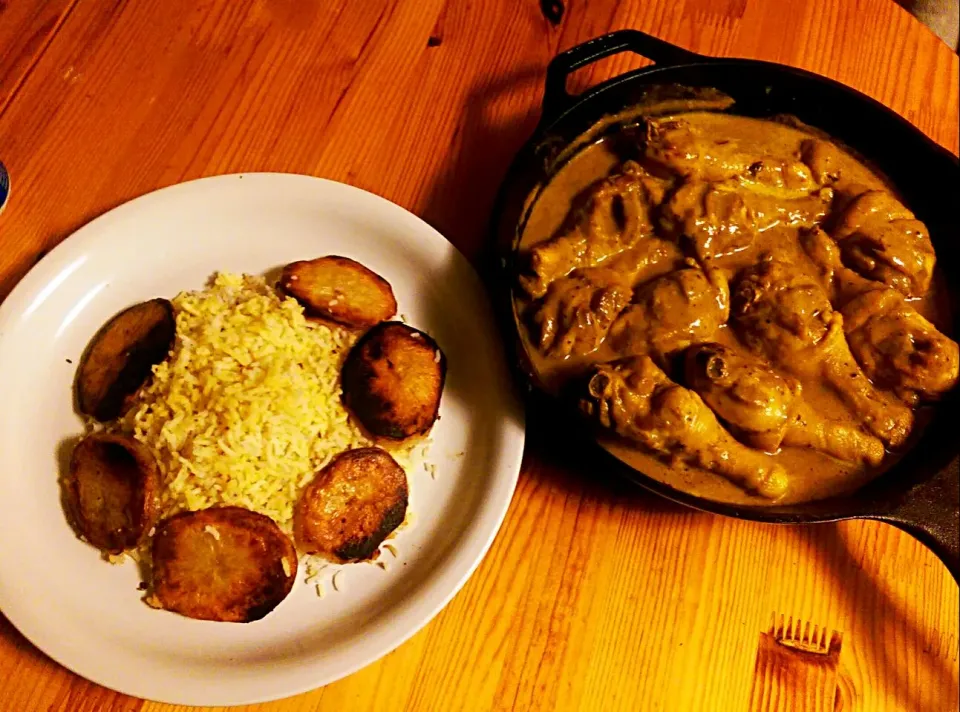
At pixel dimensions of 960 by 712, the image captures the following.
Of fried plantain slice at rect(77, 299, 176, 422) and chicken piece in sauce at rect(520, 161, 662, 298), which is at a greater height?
chicken piece in sauce at rect(520, 161, 662, 298)

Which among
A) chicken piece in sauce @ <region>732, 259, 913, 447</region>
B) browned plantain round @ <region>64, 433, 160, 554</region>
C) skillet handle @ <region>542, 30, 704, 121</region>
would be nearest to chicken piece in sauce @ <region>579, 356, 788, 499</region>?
chicken piece in sauce @ <region>732, 259, 913, 447</region>

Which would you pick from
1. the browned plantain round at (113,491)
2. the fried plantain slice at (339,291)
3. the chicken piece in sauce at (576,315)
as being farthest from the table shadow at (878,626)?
the browned plantain round at (113,491)

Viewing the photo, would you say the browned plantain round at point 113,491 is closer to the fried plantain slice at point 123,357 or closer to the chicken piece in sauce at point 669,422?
the fried plantain slice at point 123,357

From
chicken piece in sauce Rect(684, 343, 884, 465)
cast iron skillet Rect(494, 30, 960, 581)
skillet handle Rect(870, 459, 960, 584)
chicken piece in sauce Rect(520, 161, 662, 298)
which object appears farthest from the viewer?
chicken piece in sauce Rect(520, 161, 662, 298)

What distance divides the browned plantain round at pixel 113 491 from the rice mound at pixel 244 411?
4 centimetres

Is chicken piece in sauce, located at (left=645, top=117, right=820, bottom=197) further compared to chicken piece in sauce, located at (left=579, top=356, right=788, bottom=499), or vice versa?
chicken piece in sauce, located at (left=645, top=117, right=820, bottom=197)

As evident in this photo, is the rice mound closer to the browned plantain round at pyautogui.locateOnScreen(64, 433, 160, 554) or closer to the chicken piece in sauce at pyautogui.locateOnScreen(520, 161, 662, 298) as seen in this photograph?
the browned plantain round at pyautogui.locateOnScreen(64, 433, 160, 554)

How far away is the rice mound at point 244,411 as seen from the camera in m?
1.45

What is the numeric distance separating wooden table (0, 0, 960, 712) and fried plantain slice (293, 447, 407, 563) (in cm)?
20

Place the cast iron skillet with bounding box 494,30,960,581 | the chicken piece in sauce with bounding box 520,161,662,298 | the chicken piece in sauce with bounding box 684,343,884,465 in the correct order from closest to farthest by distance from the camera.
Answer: the chicken piece in sauce with bounding box 684,343,884,465 < the cast iron skillet with bounding box 494,30,960,581 < the chicken piece in sauce with bounding box 520,161,662,298

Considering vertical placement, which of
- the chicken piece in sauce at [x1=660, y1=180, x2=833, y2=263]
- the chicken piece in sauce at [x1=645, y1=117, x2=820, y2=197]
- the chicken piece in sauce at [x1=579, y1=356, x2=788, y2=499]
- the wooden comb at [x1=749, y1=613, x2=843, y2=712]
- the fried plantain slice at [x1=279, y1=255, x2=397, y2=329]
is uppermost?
the chicken piece in sauce at [x1=645, y1=117, x2=820, y2=197]

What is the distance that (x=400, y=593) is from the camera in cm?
145

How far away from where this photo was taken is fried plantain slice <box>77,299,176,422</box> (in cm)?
152

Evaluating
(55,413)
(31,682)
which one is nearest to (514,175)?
(55,413)
